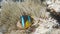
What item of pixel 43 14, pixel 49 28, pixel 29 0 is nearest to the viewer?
pixel 49 28

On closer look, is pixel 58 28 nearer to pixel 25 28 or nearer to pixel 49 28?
pixel 49 28

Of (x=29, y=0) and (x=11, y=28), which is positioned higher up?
(x=29, y=0)

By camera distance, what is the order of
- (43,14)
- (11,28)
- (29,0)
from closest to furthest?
(11,28) → (43,14) → (29,0)

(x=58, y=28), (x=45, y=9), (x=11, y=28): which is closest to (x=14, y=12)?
(x=11, y=28)

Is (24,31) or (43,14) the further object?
(43,14)

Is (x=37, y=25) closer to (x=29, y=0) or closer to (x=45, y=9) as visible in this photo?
(x=45, y=9)

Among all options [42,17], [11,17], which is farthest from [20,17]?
[42,17]
